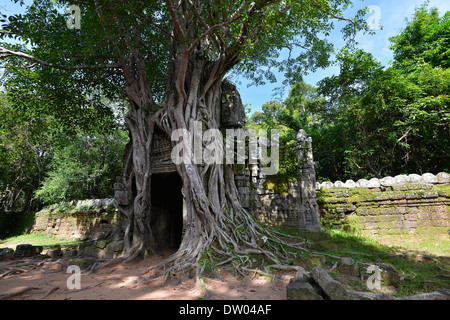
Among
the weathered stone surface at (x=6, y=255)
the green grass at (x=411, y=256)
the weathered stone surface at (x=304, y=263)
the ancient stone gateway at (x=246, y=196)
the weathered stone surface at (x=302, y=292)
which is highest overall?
the ancient stone gateway at (x=246, y=196)

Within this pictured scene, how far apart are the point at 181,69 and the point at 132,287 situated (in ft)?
13.8

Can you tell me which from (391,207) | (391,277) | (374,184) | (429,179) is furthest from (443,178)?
(391,277)

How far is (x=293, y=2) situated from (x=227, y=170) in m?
3.80

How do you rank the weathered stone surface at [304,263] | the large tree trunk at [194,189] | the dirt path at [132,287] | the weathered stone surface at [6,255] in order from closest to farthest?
the dirt path at [132,287] < the weathered stone surface at [304,263] < the large tree trunk at [194,189] < the weathered stone surface at [6,255]

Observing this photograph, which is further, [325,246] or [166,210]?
[166,210]

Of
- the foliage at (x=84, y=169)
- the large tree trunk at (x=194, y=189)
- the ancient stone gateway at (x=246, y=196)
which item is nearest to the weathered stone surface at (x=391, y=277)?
the large tree trunk at (x=194, y=189)

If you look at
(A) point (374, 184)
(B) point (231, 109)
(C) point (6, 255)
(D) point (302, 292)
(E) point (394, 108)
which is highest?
(E) point (394, 108)

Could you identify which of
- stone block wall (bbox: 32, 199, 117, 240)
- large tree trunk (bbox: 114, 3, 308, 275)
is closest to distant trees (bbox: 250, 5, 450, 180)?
large tree trunk (bbox: 114, 3, 308, 275)

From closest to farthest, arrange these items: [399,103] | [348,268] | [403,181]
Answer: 1. [348,268]
2. [403,181]
3. [399,103]

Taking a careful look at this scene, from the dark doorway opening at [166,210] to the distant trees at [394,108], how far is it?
8.27m

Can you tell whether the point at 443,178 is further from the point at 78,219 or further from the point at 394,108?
the point at 78,219

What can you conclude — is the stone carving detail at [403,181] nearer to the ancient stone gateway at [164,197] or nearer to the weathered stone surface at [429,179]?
the weathered stone surface at [429,179]

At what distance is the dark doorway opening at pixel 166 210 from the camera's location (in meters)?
6.25

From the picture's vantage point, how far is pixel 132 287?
11.0ft
